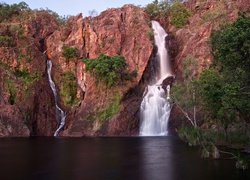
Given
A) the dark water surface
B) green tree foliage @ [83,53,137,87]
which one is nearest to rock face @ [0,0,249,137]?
green tree foliage @ [83,53,137,87]

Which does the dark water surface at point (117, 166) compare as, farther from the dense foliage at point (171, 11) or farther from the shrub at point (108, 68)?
the dense foliage at point (171, 11)

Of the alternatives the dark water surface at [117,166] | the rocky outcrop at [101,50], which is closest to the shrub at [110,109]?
the rocky outcrop at [101,50]

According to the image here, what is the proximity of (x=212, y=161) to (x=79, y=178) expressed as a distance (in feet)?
37.2

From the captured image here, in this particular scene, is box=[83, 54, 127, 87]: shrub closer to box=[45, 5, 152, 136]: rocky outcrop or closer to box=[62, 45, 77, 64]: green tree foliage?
box=[45, 5, 152, 136]: rocky outcrop

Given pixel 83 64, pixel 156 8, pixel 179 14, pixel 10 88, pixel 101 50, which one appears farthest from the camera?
pixel 156 8

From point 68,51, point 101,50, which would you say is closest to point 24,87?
point 68,51

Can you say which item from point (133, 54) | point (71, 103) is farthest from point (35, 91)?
point (133, 54)

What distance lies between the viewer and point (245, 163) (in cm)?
2014

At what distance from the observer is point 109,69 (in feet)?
201

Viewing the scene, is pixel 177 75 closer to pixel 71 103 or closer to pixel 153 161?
pixel 71 103

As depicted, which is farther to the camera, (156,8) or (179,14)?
(156,8)

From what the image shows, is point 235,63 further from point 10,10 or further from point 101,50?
point 10,10

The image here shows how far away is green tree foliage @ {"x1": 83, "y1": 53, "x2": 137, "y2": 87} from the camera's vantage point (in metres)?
59.8

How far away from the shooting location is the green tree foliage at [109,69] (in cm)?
5975
